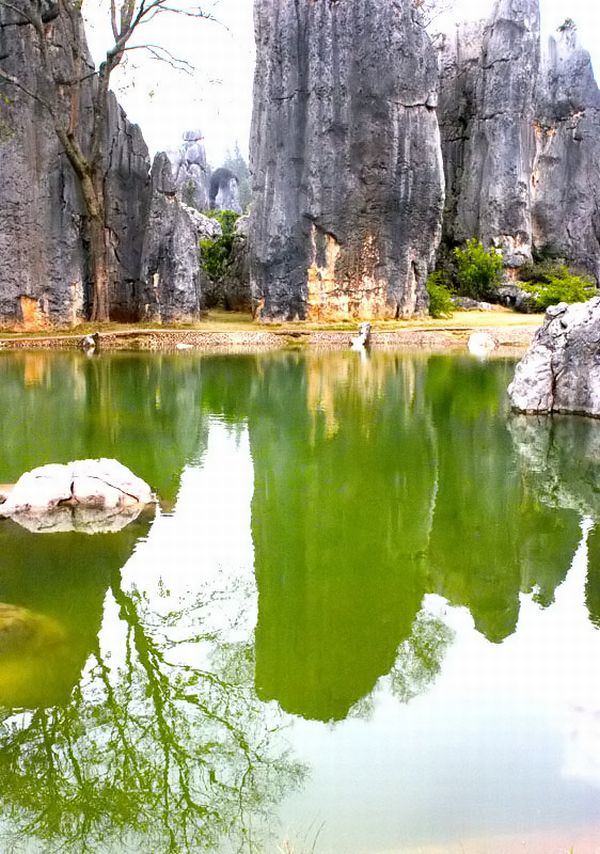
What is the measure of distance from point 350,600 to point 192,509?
7.77 feet

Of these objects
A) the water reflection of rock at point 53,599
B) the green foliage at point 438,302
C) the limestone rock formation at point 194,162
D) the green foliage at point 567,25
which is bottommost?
the water reflection of rock at point 53,599

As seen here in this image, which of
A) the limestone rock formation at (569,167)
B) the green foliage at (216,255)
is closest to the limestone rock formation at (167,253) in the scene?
the green foliage at (216,255)

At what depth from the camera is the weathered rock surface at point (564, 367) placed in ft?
38.7

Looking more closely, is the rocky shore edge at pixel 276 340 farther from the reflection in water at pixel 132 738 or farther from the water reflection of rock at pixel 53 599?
the reflection in water at pixel 132 738

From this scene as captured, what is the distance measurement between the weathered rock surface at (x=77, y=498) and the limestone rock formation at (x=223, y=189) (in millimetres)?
53052

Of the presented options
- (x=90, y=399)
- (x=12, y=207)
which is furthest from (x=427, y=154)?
(x=90, y=399)

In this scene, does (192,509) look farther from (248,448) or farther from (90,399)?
(90,399)

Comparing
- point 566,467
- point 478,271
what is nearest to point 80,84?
point 478,271

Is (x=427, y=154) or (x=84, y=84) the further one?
(x=427, y=154)

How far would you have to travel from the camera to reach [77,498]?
6828 millimetres

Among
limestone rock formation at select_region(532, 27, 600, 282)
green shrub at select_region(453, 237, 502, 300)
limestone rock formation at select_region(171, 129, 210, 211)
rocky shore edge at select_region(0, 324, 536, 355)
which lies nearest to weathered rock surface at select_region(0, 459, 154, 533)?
rocky shore edge at select_region(0, 324, 536, 355)

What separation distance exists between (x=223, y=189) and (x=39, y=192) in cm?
3787

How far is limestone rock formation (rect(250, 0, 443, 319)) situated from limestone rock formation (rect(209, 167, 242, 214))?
33.6 metres

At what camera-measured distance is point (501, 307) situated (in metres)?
28.6
